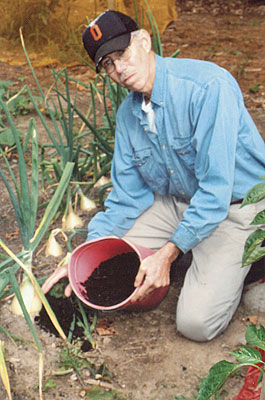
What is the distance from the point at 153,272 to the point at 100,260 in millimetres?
391

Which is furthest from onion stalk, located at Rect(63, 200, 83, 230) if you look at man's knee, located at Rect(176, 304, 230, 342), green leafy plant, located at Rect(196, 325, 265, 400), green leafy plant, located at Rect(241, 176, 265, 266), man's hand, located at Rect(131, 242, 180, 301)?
green leafy plant, located at Rect(196, 325, 265, 400)

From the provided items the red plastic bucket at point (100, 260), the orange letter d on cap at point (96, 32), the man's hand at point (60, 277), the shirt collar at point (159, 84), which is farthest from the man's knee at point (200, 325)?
the orange letter d on cap at point (96, 32)

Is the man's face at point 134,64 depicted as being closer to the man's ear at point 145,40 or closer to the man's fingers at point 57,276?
the man's ear at point 145,40

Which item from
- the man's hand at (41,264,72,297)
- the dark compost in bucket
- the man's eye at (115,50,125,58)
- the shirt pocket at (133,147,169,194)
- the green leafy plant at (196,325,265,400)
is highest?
the man's eye at (115,50,125,58)

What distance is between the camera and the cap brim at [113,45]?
5.94 feet

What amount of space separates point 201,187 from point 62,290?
74cm

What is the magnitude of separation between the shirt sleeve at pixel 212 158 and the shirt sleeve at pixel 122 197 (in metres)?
0.32

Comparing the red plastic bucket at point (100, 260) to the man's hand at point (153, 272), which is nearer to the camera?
the man's hand at point (153, 272)

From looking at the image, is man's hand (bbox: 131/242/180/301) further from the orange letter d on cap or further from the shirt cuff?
the orange letter d on cap

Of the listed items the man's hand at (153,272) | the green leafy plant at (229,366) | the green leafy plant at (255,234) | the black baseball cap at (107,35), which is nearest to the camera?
the green leafy plant at (229,366)

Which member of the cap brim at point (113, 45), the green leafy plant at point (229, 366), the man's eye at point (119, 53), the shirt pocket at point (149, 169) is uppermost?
the cap brim at point (113, 45)

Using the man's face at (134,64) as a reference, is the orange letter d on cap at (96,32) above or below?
above

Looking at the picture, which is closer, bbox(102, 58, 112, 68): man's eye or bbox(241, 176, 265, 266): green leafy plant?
bbox(241, 176, 265, 266): green leafy plant

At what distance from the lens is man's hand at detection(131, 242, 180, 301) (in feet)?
6.36
